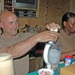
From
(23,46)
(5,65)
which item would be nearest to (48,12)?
(23,46)

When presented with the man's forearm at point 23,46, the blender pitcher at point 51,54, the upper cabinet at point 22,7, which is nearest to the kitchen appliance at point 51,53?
the blender pitcher at point 51,54

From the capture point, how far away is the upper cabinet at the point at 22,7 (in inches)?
106

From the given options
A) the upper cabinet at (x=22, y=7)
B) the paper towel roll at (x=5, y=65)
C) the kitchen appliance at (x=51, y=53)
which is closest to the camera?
the paper towel roll at (x=5, y=65)

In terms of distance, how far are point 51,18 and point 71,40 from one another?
1460mm

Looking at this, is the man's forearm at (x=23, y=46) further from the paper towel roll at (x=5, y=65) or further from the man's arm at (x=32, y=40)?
the paper towel roll at (x=5, y=65)

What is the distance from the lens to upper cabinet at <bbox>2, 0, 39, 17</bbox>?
2686 mm

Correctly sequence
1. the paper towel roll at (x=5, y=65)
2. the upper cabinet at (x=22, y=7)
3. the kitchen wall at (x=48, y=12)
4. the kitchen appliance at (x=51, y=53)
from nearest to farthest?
the paper towel roll at (x=5, y=65) → the kitchen appliance at (x=51, y=53) → the upper cabinet at (x=22, y=7) → the kitchen wall at (x=48, y=12)

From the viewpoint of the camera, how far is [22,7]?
115 inches

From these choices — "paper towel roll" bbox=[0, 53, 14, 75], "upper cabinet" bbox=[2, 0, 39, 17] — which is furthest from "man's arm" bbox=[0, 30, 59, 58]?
"upper cabinet" bbox=[2, 0, 39, 17]

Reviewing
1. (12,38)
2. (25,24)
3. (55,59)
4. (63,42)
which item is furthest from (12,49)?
(25,24)

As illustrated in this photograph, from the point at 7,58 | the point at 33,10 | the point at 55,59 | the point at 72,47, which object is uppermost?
the point at 33,10

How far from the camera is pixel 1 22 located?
1.58 metres

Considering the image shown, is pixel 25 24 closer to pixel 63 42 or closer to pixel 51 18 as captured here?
pixel 51 18

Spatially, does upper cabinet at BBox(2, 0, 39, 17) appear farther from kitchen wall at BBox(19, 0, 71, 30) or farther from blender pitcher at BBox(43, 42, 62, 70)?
blender pitcher at BBox(43, 42, 62, 70)
